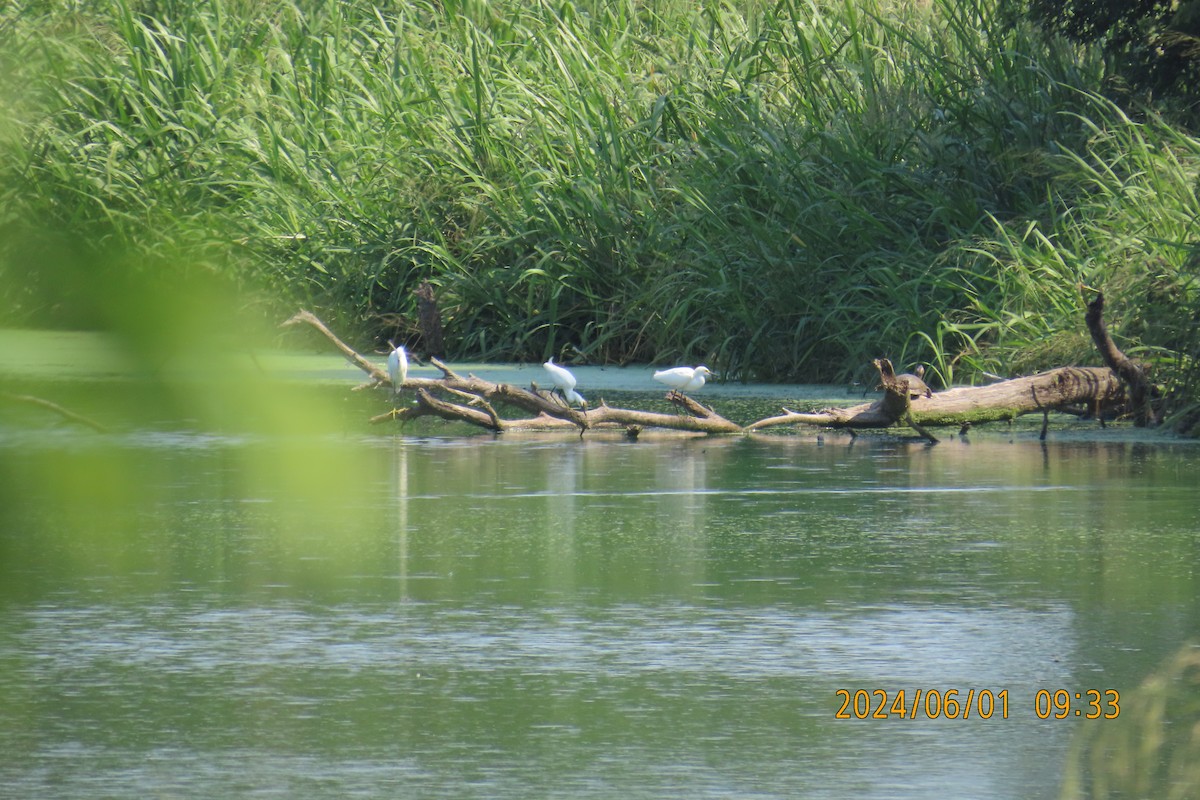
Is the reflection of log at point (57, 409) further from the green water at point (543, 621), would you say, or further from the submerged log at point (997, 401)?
the submerged log at point (997, 401)

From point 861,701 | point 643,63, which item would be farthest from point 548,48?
point 861,701

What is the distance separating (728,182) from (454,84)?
3.27 m

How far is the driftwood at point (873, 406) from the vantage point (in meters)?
8.98

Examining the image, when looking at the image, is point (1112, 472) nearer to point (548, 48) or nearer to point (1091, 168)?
point (1091, 168)

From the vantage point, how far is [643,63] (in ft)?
46.6

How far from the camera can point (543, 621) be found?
15.8 feet

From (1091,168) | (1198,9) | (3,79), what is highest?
(1198,9)

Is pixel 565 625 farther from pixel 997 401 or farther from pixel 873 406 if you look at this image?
pixel 997 401

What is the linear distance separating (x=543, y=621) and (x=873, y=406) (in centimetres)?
446

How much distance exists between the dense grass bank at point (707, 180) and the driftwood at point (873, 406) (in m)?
0.31
